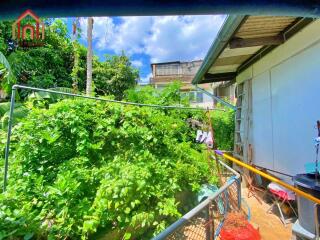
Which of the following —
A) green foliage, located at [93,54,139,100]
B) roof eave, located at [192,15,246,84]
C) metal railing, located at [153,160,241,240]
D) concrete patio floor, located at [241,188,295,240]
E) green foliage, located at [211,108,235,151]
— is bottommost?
concrete patio floor, located at [241,188,295,240]

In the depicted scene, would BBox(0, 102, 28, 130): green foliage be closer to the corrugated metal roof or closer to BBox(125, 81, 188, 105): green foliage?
BBox(125, 81, 188, 105): green foliage

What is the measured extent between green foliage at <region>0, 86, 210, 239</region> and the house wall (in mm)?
1624

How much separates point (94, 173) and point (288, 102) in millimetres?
3680

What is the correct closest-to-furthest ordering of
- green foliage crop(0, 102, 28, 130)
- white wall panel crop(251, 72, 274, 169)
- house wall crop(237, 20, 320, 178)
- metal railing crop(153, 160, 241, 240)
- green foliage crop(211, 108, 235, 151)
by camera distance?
1. metal railing crop(153, 160, 241, 240)
2. house wall crop(237, 20, 320, 178)
3. white wall panel crop(251, 72, 274, 169)
4. green foliage crop(0, 102, 28, 130)
5. green foliage crop(211, 108, 235, 151)

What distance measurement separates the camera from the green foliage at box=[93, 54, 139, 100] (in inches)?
553

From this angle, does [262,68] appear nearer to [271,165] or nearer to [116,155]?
[271,165]

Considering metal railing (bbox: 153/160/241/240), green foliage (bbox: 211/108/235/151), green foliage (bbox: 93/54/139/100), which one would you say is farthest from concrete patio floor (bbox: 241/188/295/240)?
green foliage (bbox: 93/54/139/100)

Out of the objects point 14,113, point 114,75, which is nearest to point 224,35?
point 14,113

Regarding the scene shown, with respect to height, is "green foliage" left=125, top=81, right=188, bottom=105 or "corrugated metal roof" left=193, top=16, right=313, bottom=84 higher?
"corrugated metal roof" left=193, top=16, right=313, bottom=84

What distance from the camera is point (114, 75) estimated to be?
46.9 feet

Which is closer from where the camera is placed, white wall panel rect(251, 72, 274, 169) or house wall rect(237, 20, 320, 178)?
house wall rect(237, 20, 320, 178)

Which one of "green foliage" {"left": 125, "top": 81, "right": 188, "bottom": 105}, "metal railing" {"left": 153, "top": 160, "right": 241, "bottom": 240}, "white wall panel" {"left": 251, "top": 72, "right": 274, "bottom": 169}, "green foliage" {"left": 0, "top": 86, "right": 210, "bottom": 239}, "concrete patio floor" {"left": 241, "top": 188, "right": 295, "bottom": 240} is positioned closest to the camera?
"metal railing" {"left": 153, "top": 160, "right": 241, "bottom": 240}

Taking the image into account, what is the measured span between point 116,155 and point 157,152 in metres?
0.72

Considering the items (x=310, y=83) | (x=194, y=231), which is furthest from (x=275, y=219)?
(x=310, y=83)
